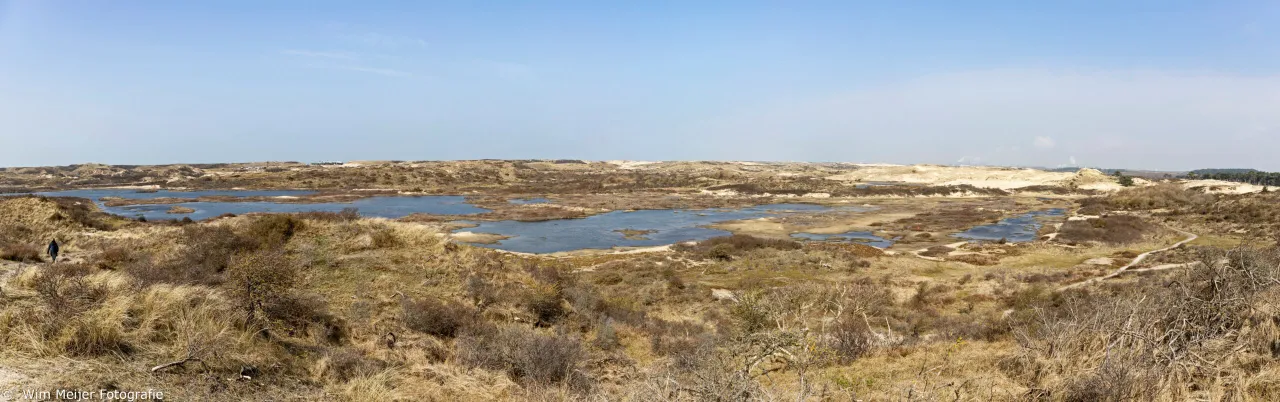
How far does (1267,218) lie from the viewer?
3944 cm

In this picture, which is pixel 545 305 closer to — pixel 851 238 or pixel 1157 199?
pixel 851 238

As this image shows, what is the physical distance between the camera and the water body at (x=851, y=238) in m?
41.5

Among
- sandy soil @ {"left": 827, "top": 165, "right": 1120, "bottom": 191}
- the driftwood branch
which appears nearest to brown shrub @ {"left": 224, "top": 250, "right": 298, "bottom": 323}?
the driftwood branch

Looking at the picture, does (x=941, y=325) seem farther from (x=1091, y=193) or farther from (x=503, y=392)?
(x=1091, y=193)

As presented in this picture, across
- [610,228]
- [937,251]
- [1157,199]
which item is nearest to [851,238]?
[937,251]

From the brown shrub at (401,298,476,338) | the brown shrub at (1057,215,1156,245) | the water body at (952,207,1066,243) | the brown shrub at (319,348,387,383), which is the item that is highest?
the brown shrub at (319,348,387,383)

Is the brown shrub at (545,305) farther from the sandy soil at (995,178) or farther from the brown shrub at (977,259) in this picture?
the sandy soil at (995,178)

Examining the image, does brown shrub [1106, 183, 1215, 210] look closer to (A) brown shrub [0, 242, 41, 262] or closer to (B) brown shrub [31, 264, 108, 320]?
(B) brown shrub [31, 264, 108, 320]

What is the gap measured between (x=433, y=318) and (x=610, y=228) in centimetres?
3962

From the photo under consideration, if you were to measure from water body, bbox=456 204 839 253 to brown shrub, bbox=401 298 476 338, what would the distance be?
83.0 feet

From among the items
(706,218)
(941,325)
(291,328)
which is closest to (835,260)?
(941,325)

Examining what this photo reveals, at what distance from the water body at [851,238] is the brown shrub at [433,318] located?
3396 cm

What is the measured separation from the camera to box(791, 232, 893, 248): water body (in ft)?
136

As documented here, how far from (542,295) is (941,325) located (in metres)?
10.8
